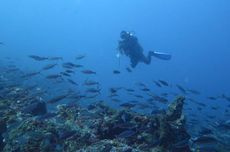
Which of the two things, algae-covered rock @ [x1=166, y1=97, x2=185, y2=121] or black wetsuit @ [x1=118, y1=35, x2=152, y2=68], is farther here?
black wetsuit @ [x1=118, y1=35, x2=152, y2=68]

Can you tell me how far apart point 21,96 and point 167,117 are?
473 centimetres

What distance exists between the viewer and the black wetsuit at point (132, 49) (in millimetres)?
16188

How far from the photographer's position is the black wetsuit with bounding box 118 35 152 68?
16188mm

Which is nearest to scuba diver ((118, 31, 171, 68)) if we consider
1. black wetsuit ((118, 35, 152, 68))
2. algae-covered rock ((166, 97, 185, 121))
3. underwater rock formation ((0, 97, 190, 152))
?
black wetsuit ((118, 35, 152, 68))

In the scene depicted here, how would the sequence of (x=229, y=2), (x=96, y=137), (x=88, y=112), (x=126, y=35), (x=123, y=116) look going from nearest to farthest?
(x=96, y=137) < (x=123, y=116) < (x=88, y=112) < (x=126, y=35) < (x=229, y=2)

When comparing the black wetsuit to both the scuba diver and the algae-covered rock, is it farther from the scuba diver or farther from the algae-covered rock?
the algae-covered rock

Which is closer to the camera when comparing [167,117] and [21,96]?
[167,117]

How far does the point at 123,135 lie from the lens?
761 centimetres

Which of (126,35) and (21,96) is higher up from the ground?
(126,35)

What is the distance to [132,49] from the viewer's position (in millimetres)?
16531

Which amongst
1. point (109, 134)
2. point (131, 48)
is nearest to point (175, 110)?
point (109, 134)

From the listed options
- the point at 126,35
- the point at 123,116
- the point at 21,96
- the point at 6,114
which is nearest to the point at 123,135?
the point at 123,116

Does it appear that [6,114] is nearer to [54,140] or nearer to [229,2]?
[54,140]

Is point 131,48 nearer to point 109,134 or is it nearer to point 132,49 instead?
point 132,49
